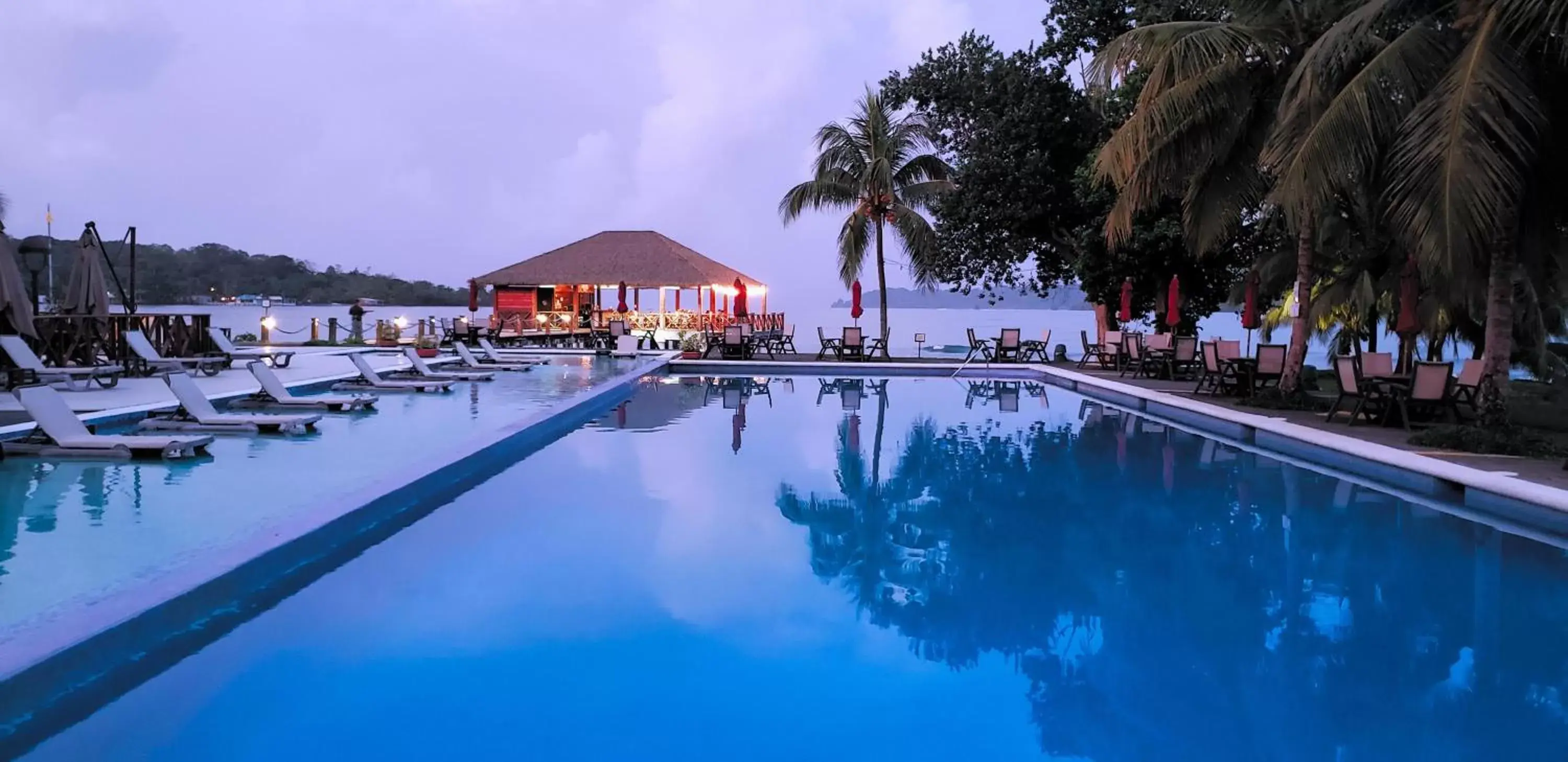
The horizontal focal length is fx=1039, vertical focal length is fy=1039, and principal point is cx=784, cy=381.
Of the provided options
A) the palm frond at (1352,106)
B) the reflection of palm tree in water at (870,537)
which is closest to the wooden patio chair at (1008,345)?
the palm frond at (1352,106)

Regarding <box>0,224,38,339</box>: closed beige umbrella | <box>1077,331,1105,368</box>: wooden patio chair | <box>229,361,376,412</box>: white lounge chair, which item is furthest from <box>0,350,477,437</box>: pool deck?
<box>1077,331,1105,368</box>: wooden patio chair

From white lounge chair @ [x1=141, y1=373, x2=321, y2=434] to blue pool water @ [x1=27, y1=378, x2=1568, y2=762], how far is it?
2.52 metres

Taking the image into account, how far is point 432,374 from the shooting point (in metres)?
14.8

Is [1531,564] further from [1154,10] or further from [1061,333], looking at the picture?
[1061,333]

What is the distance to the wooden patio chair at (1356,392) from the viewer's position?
10.2m

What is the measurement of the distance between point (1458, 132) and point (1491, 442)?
2555mm

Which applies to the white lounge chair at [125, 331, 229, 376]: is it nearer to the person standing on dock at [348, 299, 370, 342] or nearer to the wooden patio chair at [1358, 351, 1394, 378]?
the person standing on dock at [348, 299, 370, 342]

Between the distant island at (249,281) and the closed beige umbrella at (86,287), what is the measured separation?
2802cm

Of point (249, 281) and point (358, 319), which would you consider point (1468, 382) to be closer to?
point (358, 319)

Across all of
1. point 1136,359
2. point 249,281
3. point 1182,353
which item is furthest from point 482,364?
point 249,281

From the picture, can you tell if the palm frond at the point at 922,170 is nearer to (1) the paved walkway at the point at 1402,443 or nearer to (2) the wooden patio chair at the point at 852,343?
(2) the wooden patio chair at the point at 852,343

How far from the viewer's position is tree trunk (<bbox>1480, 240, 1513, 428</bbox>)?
888 centimetres

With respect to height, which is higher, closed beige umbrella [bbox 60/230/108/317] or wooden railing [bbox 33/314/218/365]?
closed beige umbrella [bbox 60/230/108/317]

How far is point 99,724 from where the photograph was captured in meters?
3.45
